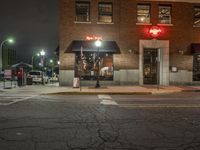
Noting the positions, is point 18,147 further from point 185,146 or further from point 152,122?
point 152,122

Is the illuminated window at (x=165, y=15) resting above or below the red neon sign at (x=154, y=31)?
above

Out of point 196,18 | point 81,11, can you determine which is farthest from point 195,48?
point 81,11

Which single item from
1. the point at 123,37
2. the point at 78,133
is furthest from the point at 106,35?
the point at 78,133

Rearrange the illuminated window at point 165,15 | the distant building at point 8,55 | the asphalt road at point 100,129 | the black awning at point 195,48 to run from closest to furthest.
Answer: the asphalt road at point 100,129, the black awning at point 195,48, the illuminated window at point 165,15, the distant building at point 8,55

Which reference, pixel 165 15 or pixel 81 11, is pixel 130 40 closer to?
pixel 165 15

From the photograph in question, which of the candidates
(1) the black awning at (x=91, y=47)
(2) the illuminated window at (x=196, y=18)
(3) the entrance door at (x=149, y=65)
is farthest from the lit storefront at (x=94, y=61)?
(2) the illuminated window at (x=196, y=18)

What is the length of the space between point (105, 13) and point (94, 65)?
4.90m

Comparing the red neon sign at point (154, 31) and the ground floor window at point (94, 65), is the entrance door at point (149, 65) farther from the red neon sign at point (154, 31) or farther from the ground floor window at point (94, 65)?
the ground floor window at point (94, 65)

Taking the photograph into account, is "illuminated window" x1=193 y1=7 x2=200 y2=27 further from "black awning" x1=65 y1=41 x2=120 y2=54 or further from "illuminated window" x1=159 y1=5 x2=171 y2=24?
"black awning" x1=65 y1=41 x2=120 y2=54

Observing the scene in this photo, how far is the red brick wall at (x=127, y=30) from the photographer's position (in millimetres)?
28250

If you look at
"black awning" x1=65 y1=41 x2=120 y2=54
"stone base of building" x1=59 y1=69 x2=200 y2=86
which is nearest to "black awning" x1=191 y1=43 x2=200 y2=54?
"stone base of building" x1=59 y1=69 x2=200 y2=86

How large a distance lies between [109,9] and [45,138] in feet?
75.3

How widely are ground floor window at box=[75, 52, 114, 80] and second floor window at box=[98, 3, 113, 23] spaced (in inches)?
125

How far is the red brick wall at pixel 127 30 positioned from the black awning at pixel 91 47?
44 centimetres
